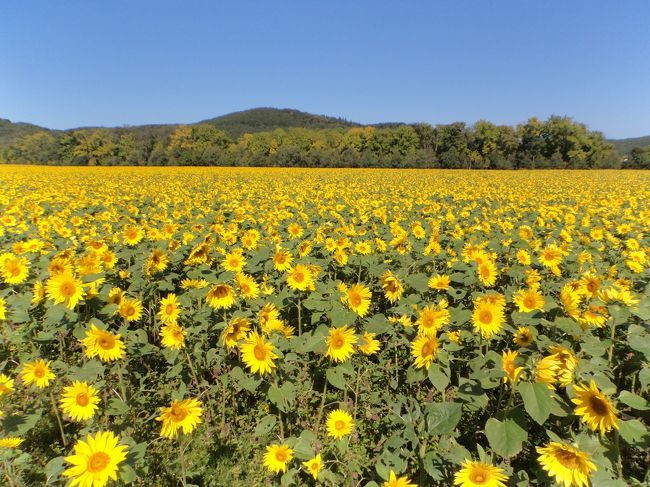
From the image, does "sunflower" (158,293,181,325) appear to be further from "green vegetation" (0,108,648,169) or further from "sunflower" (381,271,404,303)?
"green vegetation" (0,108,648,169)

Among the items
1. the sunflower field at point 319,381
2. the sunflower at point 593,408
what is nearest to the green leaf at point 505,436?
the sunflower field at point 319,381

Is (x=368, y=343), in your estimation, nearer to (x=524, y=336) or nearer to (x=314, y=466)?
(x=314, y=466)

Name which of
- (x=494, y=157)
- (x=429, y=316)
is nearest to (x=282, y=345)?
(x=429, y=316)

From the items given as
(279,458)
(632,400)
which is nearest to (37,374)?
(279,458)

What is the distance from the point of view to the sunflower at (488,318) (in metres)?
2.46

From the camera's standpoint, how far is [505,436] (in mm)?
1608

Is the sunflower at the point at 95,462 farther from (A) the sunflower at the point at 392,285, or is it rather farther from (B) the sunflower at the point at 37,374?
(A) the sunflower at the point at 392,285

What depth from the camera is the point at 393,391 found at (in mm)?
3594

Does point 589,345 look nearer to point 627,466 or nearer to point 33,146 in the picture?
point 627,466

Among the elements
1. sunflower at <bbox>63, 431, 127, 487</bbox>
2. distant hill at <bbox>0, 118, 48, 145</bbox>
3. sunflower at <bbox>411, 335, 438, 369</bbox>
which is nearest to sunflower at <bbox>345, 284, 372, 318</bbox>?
sunflower at <bbox>411, 335, 438, 369</bbox>

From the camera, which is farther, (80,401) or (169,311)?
(169,311)

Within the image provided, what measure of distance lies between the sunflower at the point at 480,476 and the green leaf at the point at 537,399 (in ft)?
1.05

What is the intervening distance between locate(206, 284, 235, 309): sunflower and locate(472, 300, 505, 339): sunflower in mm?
1829

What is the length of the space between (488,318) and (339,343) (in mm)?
1077
